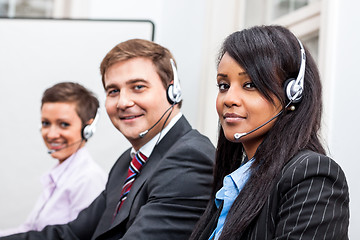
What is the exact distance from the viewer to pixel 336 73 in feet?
6.17

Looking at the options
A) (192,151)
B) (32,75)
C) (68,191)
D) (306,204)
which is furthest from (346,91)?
(32,75)

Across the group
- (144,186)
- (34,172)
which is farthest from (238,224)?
(34,172)

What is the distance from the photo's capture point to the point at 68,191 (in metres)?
2.22

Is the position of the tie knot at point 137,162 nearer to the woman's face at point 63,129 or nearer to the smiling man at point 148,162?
the smiling man at point 148,162

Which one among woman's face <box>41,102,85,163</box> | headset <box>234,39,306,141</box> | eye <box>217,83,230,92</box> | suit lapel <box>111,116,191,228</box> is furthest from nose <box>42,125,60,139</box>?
headset <box>234,39,306,141</box>

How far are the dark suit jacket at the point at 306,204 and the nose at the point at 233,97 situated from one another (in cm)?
17

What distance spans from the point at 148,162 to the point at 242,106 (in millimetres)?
629

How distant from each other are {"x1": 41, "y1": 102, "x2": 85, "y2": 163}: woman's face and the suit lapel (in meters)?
0.64

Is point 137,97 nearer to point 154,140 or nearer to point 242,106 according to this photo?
point 154,140

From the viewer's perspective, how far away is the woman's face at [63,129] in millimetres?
2346

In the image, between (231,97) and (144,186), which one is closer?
(231,97)

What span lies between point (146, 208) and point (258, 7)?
5.63 feet

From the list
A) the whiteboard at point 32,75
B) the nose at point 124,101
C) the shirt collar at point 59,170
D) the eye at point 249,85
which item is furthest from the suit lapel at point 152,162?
the whiteboard at point 32,75

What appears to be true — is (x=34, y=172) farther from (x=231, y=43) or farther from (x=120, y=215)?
(x=231, y=43)
